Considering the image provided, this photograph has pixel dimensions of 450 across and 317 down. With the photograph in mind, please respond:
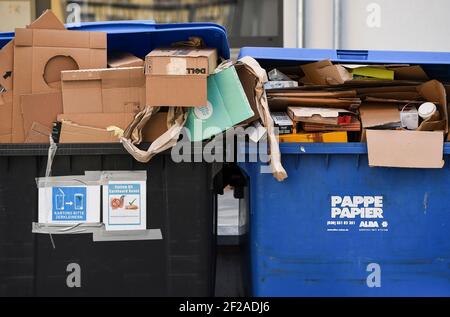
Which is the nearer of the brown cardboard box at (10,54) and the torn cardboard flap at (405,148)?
the torn cardboard flap at (405,148)

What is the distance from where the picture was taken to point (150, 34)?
2527 millimetres

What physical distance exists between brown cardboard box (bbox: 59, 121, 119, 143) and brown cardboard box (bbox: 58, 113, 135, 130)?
0.09ft

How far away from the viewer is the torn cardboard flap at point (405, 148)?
2.28m

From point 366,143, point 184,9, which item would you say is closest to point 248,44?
point 184,9

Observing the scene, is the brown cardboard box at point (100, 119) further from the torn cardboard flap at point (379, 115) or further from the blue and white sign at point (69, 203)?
the torn cardboard flap at point (379, 115)

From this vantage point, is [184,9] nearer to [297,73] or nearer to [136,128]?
[297,73]

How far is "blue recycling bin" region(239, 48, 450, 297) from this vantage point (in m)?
2.32

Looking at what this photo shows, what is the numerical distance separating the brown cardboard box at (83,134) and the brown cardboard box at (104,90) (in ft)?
0.28

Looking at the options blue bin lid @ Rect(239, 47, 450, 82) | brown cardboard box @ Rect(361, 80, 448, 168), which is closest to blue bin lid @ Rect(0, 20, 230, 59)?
blue bin lid @ Rect(239, 47, 450, 82)

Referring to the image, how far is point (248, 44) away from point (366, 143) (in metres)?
3.39

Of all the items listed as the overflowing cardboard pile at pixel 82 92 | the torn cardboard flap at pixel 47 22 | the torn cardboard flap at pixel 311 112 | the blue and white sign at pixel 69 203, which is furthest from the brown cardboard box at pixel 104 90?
the torn cardboard flap at pixel 311 112

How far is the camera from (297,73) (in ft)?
9.04

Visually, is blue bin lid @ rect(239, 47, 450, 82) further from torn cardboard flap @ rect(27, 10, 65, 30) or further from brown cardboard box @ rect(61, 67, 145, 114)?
torn cardboard flap @ rect(27, 10, 65, 30)

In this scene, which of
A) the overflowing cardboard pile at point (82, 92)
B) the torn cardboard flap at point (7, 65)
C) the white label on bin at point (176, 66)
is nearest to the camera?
the white label on bin at point (176, 66)
